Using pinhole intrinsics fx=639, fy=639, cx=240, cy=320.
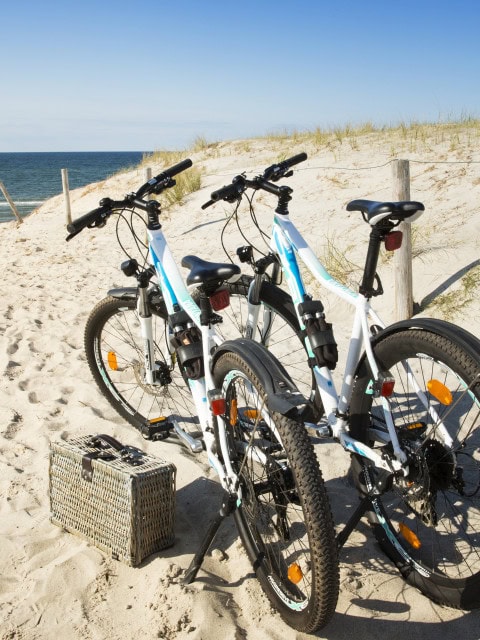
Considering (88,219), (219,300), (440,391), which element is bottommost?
(440,391)

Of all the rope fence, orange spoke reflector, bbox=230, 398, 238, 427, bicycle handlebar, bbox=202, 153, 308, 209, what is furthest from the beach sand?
bicycle handlebar, bbox=202, 153, 308, 209

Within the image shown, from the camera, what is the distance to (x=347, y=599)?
2631 millimetres

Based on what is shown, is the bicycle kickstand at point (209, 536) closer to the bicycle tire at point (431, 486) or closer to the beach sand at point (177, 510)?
the beach sand at point (177, 510)

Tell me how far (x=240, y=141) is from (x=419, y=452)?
16143mm

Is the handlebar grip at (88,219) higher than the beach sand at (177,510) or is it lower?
higher

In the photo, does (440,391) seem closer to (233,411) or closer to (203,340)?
(233,411)

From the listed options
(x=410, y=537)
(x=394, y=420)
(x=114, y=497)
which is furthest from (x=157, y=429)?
(x=410, y=537)

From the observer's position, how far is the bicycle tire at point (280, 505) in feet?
7.14

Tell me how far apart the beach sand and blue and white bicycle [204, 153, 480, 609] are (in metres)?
0.22

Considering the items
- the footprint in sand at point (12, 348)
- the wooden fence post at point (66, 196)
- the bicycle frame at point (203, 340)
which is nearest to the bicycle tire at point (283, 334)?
the bicycle frame at point (203, 340)

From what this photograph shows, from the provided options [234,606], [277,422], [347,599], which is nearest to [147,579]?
[234,606]

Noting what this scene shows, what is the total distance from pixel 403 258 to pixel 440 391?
3348 millimetres

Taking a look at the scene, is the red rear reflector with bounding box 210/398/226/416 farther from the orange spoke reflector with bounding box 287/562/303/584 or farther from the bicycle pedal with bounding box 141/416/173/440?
the bicycle pedal with bounding box 141/416/173/440

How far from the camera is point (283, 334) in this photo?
5684mm
